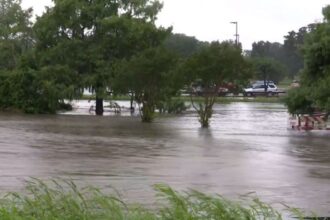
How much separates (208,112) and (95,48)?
11549 mm

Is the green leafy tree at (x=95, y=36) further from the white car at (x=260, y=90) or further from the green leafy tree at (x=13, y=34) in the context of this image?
the white car at (x=260, y=90)

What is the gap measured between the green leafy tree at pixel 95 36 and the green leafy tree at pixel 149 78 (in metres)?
5.40

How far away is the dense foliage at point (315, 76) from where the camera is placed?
→ 29062mm

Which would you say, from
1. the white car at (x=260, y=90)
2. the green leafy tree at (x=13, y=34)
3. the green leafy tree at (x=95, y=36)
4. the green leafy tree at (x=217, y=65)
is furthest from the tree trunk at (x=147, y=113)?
the white car at (x=260, y=90)

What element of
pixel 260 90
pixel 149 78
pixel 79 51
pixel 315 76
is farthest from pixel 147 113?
pixel 260 90

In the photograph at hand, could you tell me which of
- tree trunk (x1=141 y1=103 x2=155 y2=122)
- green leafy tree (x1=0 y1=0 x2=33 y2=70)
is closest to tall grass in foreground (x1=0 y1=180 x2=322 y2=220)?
tree trunk (x1=141 y1=103 x2=155 y2=122)

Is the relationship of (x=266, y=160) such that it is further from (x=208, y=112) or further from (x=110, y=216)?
(x=208, y=112)

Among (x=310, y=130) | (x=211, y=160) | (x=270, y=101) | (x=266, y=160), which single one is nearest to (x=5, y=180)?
(x=211, y=160)

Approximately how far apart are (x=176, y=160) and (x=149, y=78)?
17.8 meters

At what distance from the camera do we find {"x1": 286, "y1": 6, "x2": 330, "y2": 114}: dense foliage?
29.1 m

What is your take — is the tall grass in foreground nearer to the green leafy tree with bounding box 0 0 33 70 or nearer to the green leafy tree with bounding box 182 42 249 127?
the green leafy tree with bounding box 182 42 249 127

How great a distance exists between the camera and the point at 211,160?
60.2 ft

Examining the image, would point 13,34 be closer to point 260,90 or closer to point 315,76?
point 315,76

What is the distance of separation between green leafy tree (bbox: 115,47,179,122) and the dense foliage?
224 inches
